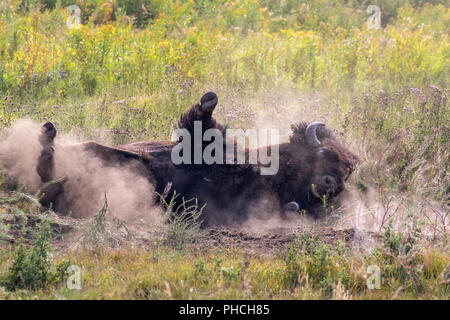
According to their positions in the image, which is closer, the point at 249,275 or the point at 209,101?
the point at 249,275

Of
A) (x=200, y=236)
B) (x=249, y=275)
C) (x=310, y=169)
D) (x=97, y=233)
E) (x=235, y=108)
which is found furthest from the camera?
(x=235, y=108)

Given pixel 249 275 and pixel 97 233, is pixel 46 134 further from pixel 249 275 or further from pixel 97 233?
pixel 249 275

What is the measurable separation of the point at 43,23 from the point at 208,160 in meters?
8.13

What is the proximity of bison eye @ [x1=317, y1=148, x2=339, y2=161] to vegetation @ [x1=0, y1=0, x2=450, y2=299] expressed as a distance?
640 mm

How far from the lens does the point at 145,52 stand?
33.1 feet

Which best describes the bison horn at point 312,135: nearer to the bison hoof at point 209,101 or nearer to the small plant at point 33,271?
the bison hoof at point 209,101

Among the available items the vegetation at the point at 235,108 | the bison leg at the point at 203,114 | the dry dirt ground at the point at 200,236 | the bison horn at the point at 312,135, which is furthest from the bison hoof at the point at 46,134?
the bison horn at the point at 312,135

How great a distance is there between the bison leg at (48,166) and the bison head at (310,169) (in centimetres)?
238

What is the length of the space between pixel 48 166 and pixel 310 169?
2799mm

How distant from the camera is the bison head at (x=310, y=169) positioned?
19.3ft

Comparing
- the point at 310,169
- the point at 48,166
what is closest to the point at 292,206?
the point at 310,169

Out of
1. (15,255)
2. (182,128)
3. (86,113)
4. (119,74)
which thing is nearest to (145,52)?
(119,74)

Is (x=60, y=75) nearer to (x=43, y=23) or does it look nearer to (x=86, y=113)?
(x=86, y=113)

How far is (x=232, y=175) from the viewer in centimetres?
560
